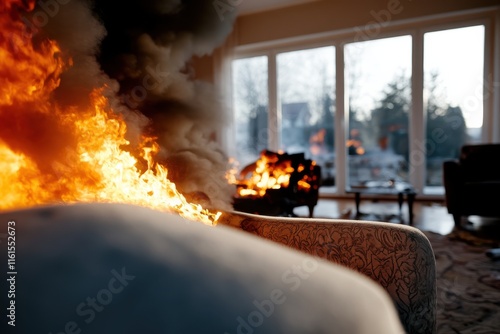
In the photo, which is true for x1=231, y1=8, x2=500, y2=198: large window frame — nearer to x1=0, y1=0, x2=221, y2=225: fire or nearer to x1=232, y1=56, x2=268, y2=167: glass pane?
x1=232, y1=56, x2=268, y2=167: glass pane

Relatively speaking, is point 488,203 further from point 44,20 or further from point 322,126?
point 44,20

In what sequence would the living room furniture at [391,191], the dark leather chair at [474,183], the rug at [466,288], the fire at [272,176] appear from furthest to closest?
the living room furniture at [391,191] < the dark leather chair at [474,183] < the fire at [272,176] < the rug at [466,288]

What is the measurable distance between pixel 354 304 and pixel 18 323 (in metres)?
0.37

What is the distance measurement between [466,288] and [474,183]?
2.12 m

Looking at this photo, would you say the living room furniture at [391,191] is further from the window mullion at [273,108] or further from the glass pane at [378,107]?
the window mullion at [273,108]

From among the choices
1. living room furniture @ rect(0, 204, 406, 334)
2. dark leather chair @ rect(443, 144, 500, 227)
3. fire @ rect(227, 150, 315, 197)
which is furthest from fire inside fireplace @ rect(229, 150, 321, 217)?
living room furniture @ rect(0, 204, 406, 334)

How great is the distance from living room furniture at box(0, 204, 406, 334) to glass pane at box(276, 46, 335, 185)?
20.6 feet

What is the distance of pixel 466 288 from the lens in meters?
2.31

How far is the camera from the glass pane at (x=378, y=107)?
599 centimetres

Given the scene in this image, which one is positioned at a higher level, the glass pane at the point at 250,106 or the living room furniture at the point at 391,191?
the glass pane at the point at 250,106

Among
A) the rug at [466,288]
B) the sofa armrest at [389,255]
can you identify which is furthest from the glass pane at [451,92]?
the sofa armrest at [389,255]

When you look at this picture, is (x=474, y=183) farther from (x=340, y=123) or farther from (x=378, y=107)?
(x=340, y=123)

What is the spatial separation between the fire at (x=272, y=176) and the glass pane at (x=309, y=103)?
2.52m

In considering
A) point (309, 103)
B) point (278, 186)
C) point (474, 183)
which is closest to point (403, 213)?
point (474, 183)
